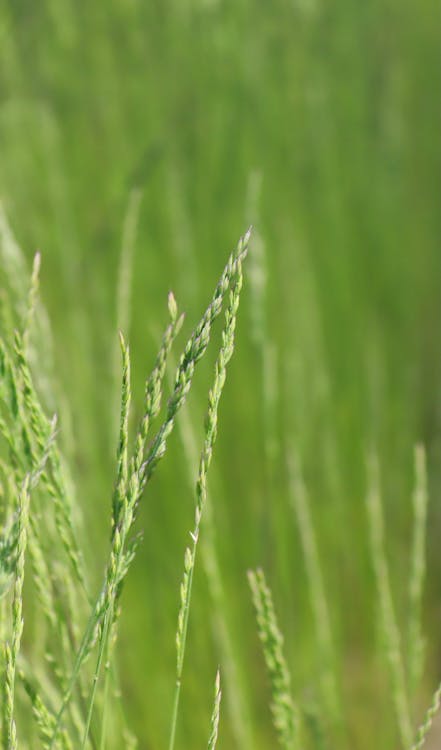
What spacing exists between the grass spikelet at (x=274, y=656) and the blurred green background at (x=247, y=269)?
17.6 inches

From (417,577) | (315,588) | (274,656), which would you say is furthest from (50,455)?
(315,588)

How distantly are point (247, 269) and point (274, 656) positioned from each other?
2.89 ft

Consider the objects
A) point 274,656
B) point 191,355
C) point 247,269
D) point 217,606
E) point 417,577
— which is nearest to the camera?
point 191,355

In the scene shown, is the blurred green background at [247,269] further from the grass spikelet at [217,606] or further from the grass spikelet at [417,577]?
the grass spikelet at [417,577]

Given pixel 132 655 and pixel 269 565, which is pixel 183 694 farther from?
pixel 269 565

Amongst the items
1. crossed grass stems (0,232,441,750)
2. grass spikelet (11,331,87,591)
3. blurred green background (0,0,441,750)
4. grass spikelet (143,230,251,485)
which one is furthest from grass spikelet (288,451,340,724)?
grass spikelet (143,230,251,485)

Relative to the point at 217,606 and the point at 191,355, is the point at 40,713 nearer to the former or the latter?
the point at 191,355

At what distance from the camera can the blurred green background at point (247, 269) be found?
4.25 feet

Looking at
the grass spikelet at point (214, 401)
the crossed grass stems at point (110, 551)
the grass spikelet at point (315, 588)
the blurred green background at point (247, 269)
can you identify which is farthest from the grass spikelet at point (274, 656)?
the blurred green background at point (247, 269)

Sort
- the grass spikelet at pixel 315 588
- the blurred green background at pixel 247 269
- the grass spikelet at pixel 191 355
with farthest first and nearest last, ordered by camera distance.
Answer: the blurred green background at pixel 247 269, the grass spikelet at pixel 315 588, the grass spikelet at pixel 191 355

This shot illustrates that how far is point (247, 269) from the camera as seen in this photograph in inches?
58.2

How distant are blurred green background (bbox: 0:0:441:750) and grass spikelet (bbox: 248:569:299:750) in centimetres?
45

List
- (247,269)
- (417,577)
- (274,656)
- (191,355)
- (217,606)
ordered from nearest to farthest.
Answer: (191,355)
(274,656)
(417,577)
(217,606)
(247,269)

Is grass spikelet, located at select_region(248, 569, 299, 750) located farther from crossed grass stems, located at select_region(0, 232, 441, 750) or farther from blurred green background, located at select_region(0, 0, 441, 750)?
blurred green background, located at select_region(0, 0, 441, 750)
